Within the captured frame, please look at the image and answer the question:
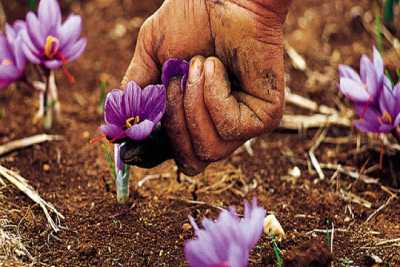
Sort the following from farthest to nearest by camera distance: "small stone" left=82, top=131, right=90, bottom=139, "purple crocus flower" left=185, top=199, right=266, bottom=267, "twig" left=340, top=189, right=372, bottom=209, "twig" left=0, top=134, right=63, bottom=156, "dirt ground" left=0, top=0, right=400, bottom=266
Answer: "small stone" left=82, top=131, right=90, bottom=139 < "twig" left=0, top=134, right=63, bottom=156 < "twig" left=340, top=189, right=372, bottom=209 < "dirt ground" left=0, top=0, right=400, bottom=266 < "purple crocus flower" left=185, top=199, right=266, bottom=267

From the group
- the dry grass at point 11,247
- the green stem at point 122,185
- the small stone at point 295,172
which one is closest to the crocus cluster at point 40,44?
the green stem at point 122,185

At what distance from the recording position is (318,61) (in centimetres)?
293

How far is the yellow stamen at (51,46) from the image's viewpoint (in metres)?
2.22

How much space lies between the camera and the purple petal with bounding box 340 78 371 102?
2.02m

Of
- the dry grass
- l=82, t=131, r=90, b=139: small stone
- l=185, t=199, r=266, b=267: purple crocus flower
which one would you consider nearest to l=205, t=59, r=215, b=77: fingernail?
l=185, t=199, r=266, b=267: purple crocus flower

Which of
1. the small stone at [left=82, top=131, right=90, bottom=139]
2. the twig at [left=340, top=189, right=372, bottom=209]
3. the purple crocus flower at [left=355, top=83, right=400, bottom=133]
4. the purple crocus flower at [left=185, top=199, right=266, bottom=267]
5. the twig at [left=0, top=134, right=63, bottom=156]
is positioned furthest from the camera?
the small stone at [left=82, top=131, right=90, bottom=139]

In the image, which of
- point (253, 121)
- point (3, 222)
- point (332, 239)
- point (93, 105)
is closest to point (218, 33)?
point (253, 121)

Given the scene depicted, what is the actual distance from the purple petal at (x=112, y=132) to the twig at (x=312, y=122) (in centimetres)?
91

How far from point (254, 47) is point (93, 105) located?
103cm

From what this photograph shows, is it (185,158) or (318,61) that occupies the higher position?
(185,158)

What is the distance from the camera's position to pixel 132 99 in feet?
5.86

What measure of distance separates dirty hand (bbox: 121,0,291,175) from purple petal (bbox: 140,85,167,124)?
0.12 feet

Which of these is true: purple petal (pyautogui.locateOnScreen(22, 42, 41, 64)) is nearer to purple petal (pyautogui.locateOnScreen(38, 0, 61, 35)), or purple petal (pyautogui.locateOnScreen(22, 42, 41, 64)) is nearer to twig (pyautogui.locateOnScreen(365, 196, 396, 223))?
purple petal (pyautogui.locateOnScreen(38, 0, 61, 35))

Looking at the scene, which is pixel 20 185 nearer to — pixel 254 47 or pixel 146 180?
pixel 146 180
